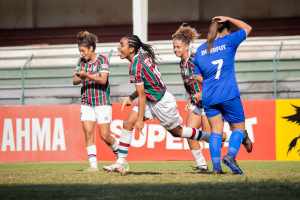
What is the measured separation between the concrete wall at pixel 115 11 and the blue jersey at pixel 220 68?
59.5 ft

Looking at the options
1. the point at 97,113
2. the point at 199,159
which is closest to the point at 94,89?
the point at 97,113

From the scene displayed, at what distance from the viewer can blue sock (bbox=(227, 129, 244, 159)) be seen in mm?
10550

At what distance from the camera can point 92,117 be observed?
1263cm

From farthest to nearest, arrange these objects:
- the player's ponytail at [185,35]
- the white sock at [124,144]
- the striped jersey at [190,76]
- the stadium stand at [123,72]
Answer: the stadium stand at [123,72], the striped jersey at [190,76], the player's ponytail at [185,35], the white sock at [124,144]

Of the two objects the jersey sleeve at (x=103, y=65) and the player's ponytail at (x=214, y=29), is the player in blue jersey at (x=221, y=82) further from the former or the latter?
the jersey sleeve at (x=103, y=65)

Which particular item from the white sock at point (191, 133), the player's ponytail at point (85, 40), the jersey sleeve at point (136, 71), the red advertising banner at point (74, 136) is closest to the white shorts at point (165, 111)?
the white sock at point (191, 133)

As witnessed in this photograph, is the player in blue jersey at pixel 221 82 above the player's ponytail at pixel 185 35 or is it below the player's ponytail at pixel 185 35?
below

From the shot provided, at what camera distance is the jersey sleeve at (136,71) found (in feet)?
37.0

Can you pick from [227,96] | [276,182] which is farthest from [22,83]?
[276,182]

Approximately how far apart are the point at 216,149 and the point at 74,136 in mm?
8681

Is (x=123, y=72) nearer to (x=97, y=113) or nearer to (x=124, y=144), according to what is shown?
(x=97, y=113)

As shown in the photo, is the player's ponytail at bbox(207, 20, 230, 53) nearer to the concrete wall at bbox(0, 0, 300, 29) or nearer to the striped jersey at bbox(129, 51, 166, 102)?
the striped jersey at bbox(129, 51, 166, 102)

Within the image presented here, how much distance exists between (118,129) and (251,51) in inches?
267

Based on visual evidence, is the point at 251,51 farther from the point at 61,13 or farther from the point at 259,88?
the point at 61,13
